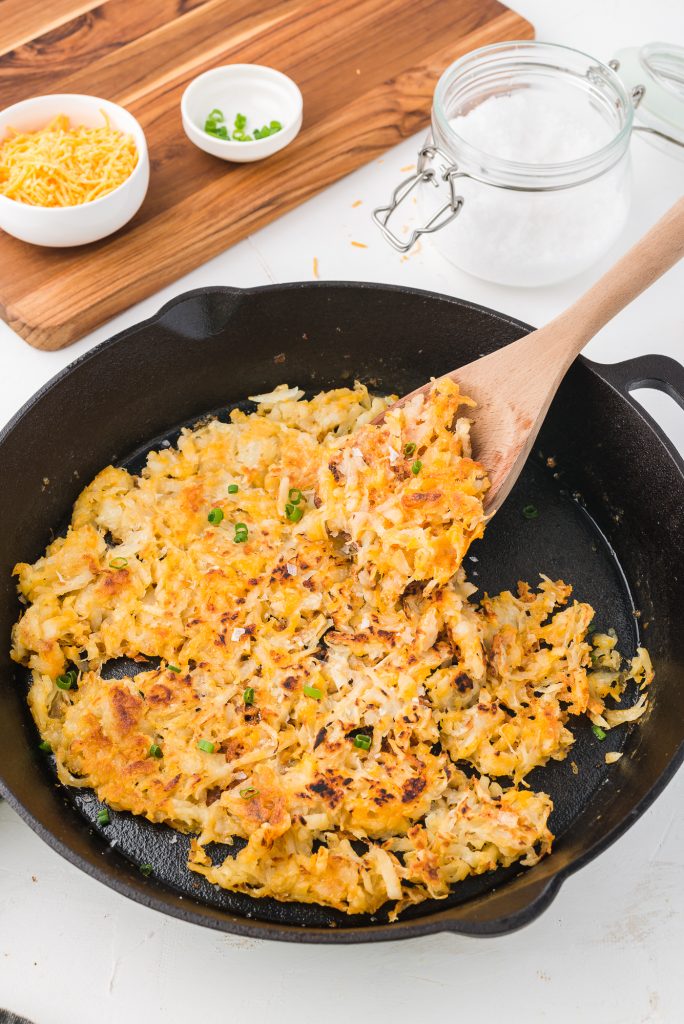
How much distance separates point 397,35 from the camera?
402 centimetres

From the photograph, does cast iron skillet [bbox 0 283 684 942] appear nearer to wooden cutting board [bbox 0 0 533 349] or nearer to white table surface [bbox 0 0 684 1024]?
white table surface [bbox 0 0 684 1024]

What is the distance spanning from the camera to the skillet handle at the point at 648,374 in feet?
9.15

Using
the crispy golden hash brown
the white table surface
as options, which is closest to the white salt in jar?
the crispy golden hash brown

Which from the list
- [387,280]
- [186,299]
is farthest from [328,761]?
[387,280]

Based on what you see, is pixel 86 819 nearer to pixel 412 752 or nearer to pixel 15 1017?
pixel 15 1017

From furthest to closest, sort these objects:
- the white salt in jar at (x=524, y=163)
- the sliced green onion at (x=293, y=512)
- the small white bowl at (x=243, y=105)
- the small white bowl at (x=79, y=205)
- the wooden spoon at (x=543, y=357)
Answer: the small white bowl at (x=243, y=105), the small white bowl at (x=79, y=205), the white salt in jar at (x=524, y=163), the sliced green onion at (x=293, y=512), the wooden spoon at (x=543, y=357)

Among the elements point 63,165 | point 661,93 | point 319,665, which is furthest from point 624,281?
point 63,165

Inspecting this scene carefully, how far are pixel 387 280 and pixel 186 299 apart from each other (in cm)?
93

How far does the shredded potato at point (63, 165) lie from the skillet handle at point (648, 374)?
6.06ft

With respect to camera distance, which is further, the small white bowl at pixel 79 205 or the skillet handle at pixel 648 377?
the small white bowl at pixel 79 205

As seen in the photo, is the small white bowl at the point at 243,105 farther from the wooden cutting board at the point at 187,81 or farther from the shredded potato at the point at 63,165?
the shredded potato at the point at 63,165

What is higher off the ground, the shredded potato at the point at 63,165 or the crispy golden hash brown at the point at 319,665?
the shredded potato at the point at 63,165

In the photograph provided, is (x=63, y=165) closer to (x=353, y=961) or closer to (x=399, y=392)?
(x=399, y=392)

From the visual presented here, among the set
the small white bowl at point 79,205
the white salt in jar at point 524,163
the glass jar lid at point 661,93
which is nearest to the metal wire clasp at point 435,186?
the white salt in jar at point 524,163
